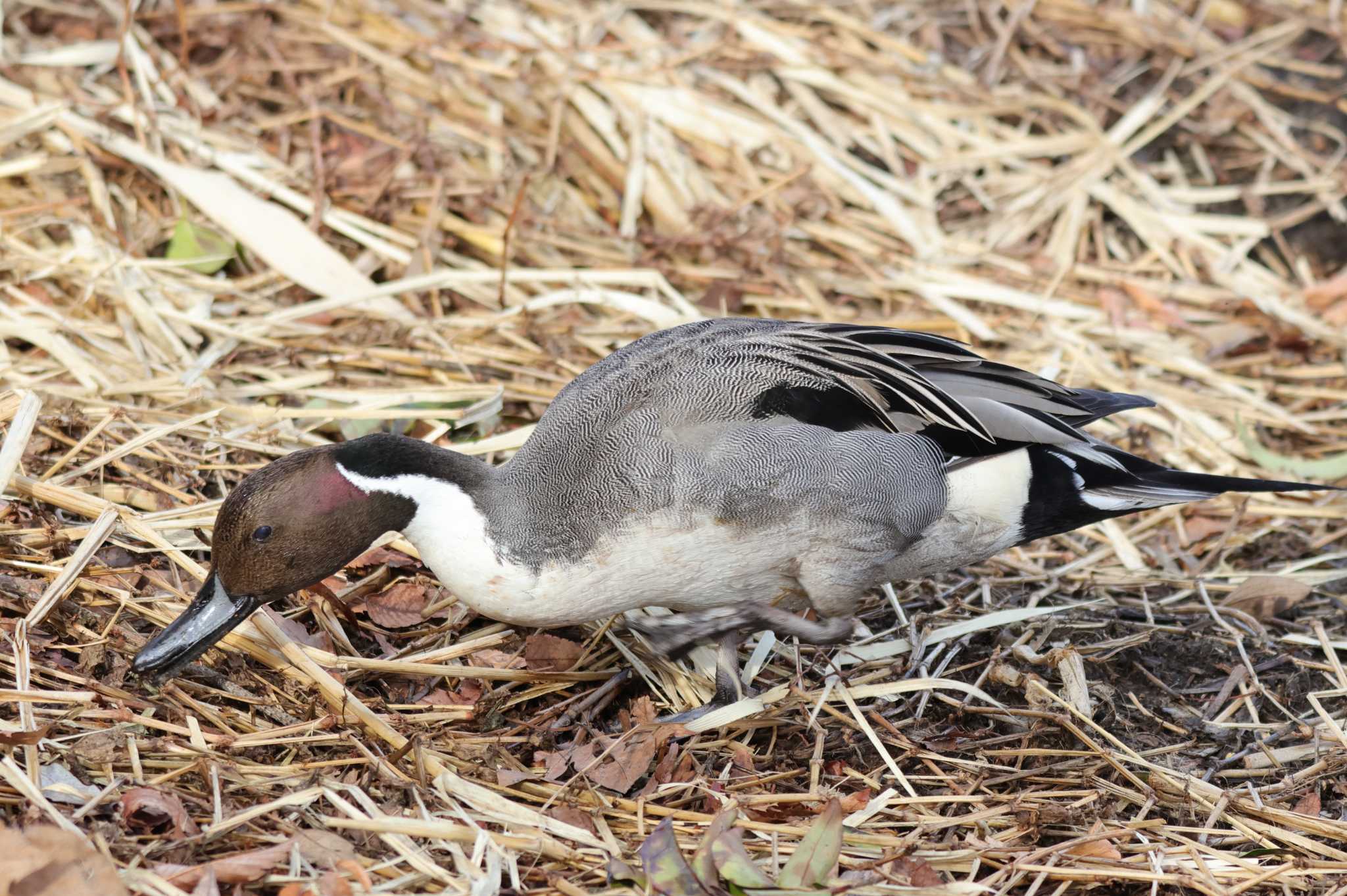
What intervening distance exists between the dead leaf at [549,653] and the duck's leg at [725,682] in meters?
0.25

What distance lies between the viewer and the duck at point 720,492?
268 cm

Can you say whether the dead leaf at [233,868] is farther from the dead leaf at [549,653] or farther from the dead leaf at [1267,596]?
the dead leaf at [1267,596]

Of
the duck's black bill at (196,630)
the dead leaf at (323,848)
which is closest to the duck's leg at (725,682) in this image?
the dead leaf at (323,848)

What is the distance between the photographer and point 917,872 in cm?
249

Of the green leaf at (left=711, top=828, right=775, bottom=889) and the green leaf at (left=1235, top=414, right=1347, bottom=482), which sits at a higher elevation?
the green leaf at (left=711, top=828, right=775, bottom=889)

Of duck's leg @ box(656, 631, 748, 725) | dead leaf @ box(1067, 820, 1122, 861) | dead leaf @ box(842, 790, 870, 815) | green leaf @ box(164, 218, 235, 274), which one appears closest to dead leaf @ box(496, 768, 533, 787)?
duck's leg @ box(656, 631, 748, 725)

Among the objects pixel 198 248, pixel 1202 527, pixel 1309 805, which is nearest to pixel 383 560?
pixel 198 248

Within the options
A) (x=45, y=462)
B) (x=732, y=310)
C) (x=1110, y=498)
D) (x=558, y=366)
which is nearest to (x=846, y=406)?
(x=1110, y=498)

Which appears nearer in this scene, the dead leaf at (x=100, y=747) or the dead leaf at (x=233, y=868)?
the dead leaf at (x=233, y=868)

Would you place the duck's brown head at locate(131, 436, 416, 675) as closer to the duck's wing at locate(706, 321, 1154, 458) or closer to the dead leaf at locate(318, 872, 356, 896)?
the dead leaf at locate(318, 872, 356, 896)

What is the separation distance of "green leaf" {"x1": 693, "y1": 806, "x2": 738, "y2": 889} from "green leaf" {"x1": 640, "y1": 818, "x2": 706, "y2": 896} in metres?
0.02

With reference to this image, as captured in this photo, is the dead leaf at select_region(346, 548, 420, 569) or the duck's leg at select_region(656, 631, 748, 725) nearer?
the duck's leg at select_region(656, 631, 748, 725)

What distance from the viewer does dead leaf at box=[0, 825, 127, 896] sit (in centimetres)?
211

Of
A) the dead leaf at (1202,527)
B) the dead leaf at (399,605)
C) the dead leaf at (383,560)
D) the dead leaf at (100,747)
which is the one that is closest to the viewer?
the dead leaf at (100,747)
